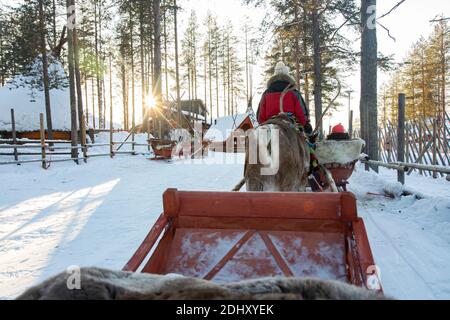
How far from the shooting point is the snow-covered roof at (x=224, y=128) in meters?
27.0

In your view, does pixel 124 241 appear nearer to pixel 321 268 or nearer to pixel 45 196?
pixel 321 268

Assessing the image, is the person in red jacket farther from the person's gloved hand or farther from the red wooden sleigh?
the red wooden sleigh

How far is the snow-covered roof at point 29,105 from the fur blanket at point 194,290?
22.8 metres

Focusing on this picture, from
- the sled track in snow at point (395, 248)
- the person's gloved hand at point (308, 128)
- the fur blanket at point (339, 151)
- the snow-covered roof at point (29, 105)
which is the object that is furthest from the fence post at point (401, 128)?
the snow-covered roof at point (29, 105)

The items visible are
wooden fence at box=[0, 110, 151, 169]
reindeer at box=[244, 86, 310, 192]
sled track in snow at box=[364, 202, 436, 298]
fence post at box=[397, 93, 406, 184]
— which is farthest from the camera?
wooden fence at box=[0, 110, 151, 169]

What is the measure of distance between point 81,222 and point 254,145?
10.5 ft

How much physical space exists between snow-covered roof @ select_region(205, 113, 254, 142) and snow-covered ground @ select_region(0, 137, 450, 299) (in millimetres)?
18391

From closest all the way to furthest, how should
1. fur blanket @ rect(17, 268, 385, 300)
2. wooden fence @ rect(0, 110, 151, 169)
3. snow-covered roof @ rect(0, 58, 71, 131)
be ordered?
fur blanket @ rect(17, 268, 385, 300) < wooden fence @ rect(0, 110, 151, 169) < snow-covered roof @ rect(0, 58, 71, 131)

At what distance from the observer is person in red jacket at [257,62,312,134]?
460 cm

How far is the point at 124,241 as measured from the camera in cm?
408

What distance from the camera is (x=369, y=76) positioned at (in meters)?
9.45

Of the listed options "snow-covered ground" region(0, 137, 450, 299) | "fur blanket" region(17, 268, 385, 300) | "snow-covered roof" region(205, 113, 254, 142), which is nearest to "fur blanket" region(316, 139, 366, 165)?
"snow-covered ground" region(0, 137, 450, 299)

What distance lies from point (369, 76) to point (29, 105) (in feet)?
74.8

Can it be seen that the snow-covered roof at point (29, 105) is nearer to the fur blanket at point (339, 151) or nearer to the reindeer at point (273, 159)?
the fur blanket at point (339, 151)
